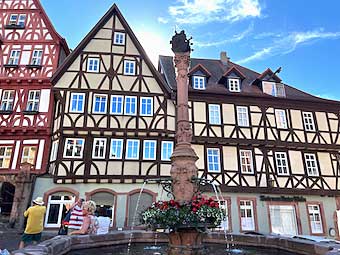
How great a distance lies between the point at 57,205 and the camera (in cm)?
1595

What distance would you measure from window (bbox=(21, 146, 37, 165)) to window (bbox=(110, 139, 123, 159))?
4843 millimetres

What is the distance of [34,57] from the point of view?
62.3 ft

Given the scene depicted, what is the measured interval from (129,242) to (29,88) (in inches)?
534

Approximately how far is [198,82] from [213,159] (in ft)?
18.6

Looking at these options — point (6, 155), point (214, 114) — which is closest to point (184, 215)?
point (214, 114)

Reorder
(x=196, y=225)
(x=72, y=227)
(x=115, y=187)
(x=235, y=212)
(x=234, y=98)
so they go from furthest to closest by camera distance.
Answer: (x=234, y=98)
(x=235, y=212)
(x=115, y=187)
(x=72, y=227)
(x=196, y=225)

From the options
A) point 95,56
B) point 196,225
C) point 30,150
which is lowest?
point 196,225

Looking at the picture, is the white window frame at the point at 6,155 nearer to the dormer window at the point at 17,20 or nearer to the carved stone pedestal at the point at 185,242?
the dormer window at the point at 17,20

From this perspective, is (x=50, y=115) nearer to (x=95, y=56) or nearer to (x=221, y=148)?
(x=95, y=56)

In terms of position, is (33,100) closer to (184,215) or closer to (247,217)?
(184,215)

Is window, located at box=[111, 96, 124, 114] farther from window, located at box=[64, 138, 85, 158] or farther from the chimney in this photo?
the chimney

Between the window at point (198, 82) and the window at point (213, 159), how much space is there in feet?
15.3

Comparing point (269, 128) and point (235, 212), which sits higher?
point (269, 128)

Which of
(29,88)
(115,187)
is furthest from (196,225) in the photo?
(29,88)
